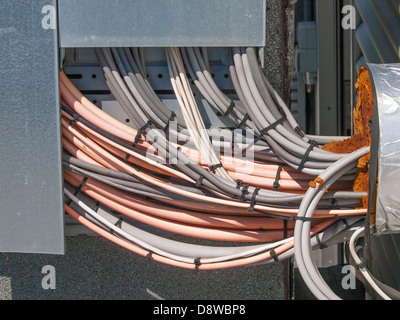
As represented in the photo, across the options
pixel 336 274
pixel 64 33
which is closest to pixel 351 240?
pixel 336 274

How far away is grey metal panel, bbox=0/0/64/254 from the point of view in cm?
127

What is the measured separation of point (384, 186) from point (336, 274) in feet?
3.13

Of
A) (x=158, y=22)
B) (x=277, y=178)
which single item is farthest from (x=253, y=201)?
(x=158, y=22)

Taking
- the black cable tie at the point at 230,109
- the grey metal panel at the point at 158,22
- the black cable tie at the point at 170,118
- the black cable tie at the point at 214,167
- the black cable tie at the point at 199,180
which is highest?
the grey metal panel at the point at 158,22

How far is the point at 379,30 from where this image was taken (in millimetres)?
1941

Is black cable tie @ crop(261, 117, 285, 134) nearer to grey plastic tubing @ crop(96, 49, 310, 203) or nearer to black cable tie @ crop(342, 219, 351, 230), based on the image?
grey plastic tubing @ crop(96, 49, 310, 203)

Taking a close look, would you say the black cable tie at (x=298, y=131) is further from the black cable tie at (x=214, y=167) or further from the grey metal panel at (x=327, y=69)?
the grey metal panel at (x=327, y=69)

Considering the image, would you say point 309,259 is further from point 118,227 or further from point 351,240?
point 118,227

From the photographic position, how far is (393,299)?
1229 mm

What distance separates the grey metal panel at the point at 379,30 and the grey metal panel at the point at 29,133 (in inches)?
43.7

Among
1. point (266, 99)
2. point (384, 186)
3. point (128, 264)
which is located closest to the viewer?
point (384, 186)

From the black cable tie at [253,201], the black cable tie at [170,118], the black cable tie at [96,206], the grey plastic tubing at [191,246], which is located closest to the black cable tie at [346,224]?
the grey plastic tubing at [191,246]

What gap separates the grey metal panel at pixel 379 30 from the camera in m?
1.76

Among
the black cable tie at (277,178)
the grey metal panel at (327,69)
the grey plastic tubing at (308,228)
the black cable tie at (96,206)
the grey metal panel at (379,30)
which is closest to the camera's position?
the grey plastic tubing at (308,228)
